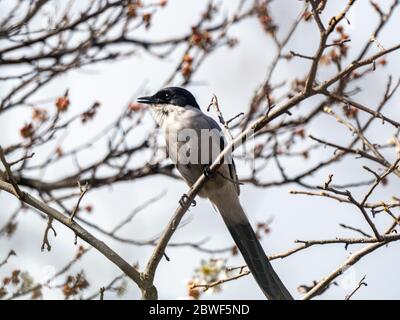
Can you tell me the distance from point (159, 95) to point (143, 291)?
2.72 m

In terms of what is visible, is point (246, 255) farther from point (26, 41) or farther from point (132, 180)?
point (26, 41)

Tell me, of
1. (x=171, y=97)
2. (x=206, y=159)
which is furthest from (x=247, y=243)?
(x=171, y=97)

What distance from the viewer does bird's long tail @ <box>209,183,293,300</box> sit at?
4.66 meters

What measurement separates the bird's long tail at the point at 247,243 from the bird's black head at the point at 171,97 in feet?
3.01

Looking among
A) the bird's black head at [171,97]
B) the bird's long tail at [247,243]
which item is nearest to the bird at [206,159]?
the bird's long tail at [247,243]

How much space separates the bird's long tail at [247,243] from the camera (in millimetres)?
4664

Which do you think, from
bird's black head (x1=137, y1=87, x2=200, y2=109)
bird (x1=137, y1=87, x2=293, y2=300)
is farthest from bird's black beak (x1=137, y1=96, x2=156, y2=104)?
bird (x1=137, y1=87, x2=293, y2=300)

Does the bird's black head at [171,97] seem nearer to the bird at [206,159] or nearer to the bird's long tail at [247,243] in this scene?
the bird at [206,159]

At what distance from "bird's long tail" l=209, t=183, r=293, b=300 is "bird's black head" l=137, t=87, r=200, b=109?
3.01 feet

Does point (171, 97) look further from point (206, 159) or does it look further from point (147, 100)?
point (206, 159)

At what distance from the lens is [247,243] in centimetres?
532

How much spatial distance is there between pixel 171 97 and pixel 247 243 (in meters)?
1.52

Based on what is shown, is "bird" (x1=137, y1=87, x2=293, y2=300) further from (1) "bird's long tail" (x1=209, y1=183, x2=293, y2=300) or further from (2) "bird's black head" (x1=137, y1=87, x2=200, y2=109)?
(2) "bird's black head" (x1=137, y1=87, x2=200, y2=109)

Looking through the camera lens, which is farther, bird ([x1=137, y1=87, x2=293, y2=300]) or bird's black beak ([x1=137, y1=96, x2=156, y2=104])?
bird's black beak ([x1=137, y1=96, x2=156, y2=104])
